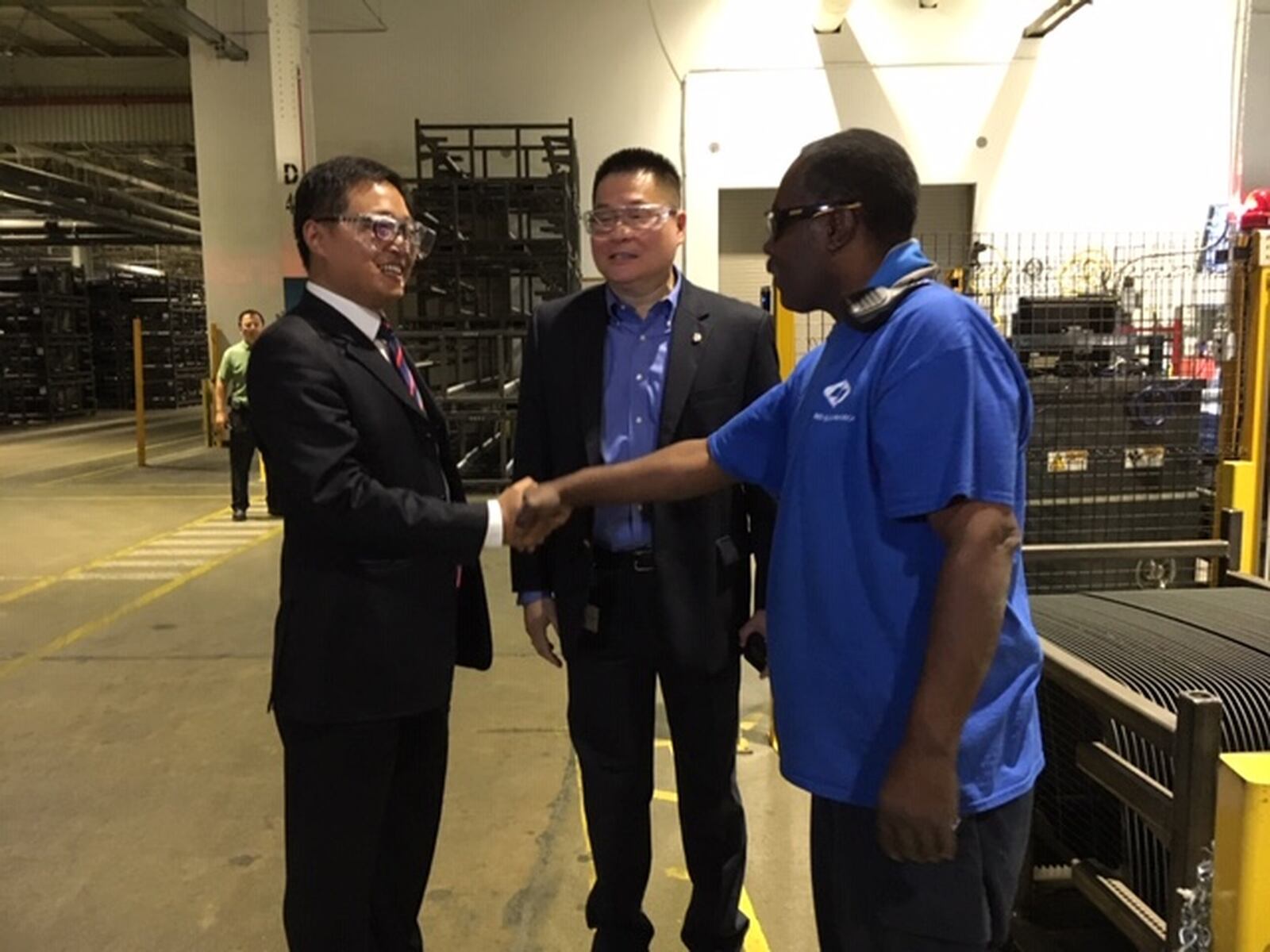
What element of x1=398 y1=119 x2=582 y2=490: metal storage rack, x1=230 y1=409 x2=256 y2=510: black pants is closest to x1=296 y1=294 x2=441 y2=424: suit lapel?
x1=398 y1=119 x2=582 y2=490: metal storage rack

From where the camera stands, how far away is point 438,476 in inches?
82.7

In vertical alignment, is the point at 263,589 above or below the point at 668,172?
below

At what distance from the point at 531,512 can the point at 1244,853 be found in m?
1.42

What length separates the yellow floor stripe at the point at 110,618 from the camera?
514 cm

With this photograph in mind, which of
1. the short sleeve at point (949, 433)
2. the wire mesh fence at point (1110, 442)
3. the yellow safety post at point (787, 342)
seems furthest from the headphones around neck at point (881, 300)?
the yellow safety post at point (787, 342)

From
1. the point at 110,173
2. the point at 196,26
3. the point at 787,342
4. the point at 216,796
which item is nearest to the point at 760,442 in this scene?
the point at 787,342

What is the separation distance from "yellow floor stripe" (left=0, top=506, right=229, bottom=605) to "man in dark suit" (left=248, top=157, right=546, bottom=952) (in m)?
5.62

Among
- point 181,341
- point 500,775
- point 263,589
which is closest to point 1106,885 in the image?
point 500,775

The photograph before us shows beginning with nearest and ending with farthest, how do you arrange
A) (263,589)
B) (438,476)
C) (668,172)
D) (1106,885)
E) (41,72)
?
(1106,885), (438,476), (668,172), (263,589), (41,72)

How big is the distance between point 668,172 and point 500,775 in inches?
97.2

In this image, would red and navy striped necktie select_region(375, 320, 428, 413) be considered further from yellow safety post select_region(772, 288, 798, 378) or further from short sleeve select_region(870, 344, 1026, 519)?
yellow safety post select_region(772, 288, 798, 378)

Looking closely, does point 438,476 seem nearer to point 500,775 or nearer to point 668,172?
point 668,172

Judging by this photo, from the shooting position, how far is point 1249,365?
3.77 metres

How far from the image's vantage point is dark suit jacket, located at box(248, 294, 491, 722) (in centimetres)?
182
